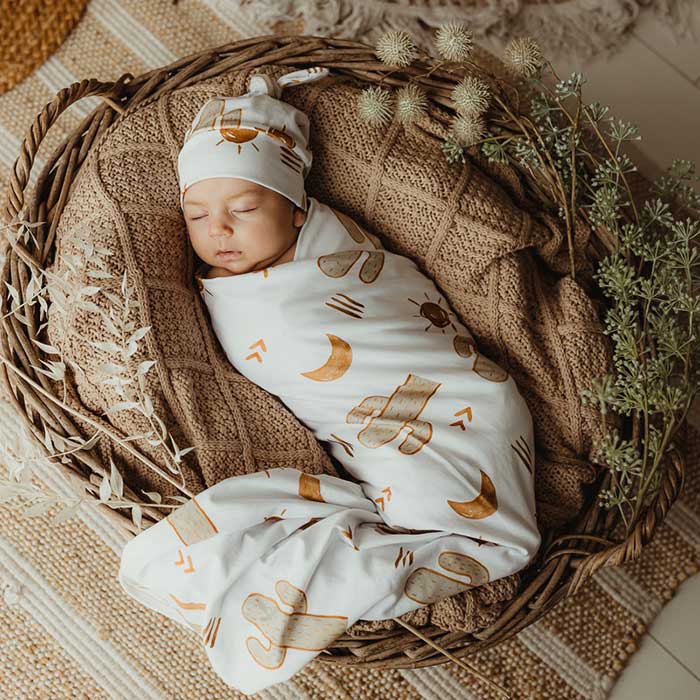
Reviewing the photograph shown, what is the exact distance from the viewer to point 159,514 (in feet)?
3.54

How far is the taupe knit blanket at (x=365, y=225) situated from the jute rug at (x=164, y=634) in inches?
12.3

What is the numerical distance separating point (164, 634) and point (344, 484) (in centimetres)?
48

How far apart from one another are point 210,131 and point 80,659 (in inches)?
36.0

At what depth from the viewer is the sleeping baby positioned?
1020 mm

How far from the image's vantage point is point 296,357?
1129 mm

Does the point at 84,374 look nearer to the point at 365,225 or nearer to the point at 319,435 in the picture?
the point at 319,435

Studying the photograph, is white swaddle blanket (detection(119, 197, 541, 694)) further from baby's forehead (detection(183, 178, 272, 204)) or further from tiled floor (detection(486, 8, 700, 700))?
tiled floor (detection(486, 8, 700, 700))

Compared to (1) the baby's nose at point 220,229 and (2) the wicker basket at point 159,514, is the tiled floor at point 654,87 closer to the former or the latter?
(2) the wicker basket at point 159,514

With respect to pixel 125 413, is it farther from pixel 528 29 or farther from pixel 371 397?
pixel 528 29

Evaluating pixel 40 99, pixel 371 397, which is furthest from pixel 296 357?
pixel 40 99

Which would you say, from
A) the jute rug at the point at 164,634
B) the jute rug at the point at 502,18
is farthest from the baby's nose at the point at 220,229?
the jute rug at the point at 502,18

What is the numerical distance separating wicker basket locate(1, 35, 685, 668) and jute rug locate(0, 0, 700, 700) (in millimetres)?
263

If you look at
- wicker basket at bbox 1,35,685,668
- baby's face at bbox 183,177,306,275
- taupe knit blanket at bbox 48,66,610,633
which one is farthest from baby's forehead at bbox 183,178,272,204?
wicker basket at bbox 1,35,685,668

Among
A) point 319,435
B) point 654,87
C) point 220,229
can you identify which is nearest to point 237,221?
point 220,229
